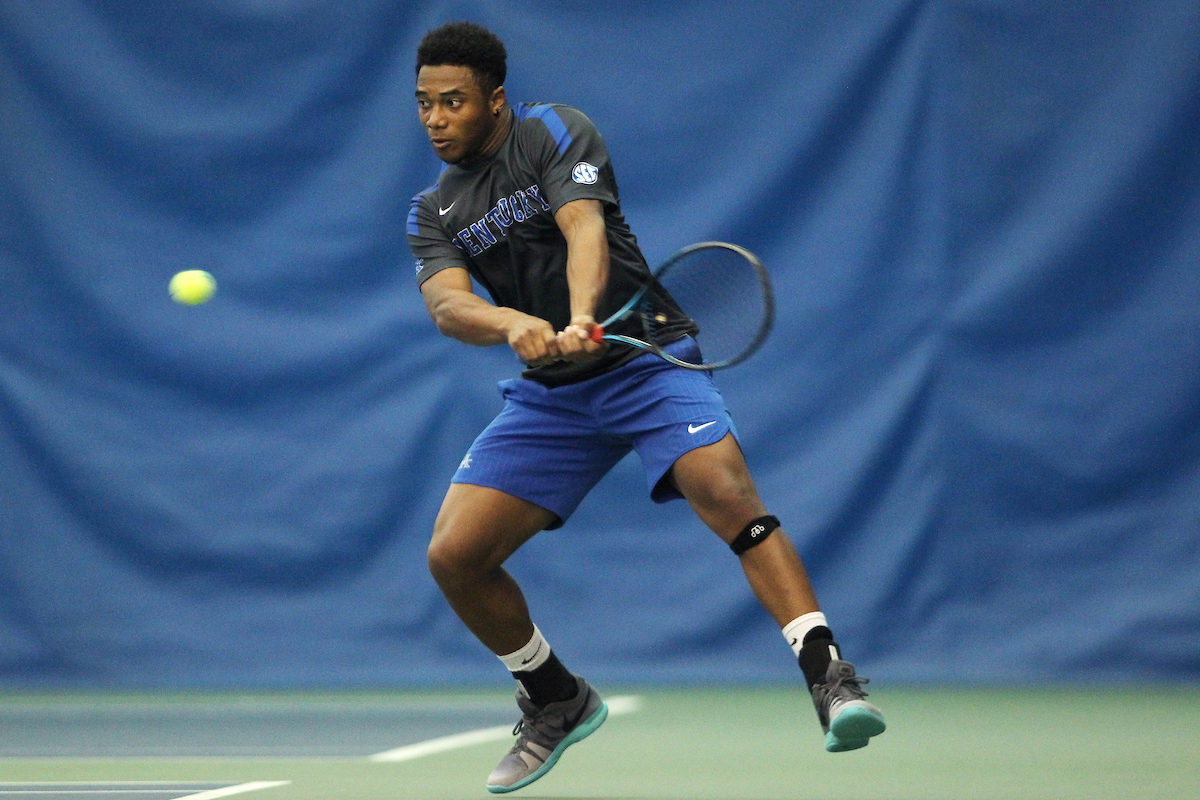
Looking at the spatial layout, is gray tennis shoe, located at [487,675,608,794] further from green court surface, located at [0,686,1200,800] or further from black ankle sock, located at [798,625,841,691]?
black ankle sock, located at [798,625,841,691]

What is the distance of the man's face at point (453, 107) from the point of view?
3904 millimetres

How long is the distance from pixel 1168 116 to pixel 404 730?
3819 mm

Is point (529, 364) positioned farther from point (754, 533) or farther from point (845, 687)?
point (845, 687)

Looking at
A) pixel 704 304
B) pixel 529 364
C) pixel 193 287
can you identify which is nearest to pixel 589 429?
pixel 529 364

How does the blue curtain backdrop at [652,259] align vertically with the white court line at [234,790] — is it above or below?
above

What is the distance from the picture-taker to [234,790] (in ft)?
13.2

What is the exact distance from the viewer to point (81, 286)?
6938 mm

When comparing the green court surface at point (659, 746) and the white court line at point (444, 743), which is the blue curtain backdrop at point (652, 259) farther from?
the white court line at point (444, 743)

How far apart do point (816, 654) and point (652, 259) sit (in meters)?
3.18

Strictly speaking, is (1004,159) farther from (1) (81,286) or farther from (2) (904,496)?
(1) (81,286)

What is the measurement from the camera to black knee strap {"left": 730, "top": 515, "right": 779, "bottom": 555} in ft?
11.9

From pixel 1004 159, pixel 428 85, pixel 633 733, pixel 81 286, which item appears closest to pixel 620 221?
pixel 428 85

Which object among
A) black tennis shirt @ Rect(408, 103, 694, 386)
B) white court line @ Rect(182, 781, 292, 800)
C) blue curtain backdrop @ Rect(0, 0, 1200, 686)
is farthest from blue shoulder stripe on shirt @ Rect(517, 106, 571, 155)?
blue curtain backdrop @ Rect(0, 0, 1200, 686)

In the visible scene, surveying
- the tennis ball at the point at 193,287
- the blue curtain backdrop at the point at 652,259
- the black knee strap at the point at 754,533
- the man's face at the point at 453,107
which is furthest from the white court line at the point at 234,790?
the blue curtain backdrop at the point at 652,259
